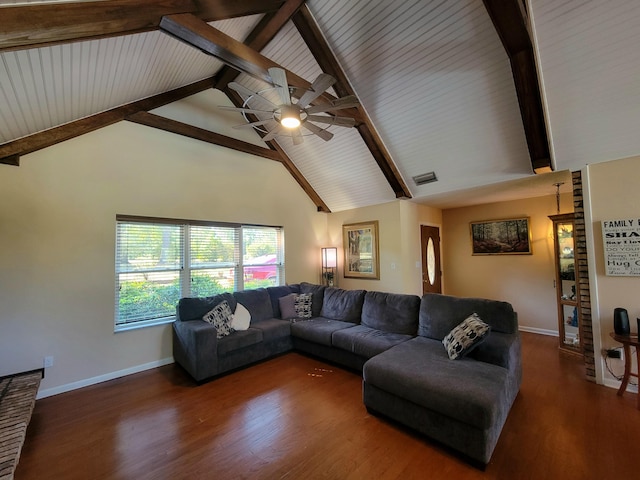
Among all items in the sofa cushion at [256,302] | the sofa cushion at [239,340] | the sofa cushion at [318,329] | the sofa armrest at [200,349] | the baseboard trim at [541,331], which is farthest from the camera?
the baseboard trim at [541,331]

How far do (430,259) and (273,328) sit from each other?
3653mm

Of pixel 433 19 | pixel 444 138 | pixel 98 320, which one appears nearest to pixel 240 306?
pixel 98 320

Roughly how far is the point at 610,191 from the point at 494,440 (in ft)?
9.60

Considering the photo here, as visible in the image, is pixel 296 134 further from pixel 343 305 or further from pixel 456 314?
pixel 456 314

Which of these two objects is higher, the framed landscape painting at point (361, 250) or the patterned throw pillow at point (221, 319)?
the framed landscape painting at point (361, 250)

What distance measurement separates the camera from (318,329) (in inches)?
146

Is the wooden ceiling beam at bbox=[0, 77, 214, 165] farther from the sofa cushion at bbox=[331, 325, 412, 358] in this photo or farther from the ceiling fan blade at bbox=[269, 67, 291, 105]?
the sofa cushion at bbox=[331, 325, 412, 358]

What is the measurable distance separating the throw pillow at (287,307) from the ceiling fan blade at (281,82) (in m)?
3.01

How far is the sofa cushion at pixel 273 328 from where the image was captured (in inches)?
149

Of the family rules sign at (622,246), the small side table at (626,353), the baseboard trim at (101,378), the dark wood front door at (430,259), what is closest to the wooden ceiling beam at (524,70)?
the family rules sign at (622,246)

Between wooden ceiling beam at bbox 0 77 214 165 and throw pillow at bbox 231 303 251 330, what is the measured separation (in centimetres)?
287

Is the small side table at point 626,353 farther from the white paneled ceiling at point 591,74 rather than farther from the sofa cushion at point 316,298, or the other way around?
the sofa cushion at point 316,298

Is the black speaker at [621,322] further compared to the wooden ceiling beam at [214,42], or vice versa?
the black speaker at [621,322]

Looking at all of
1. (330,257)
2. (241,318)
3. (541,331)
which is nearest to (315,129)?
(241,318)
